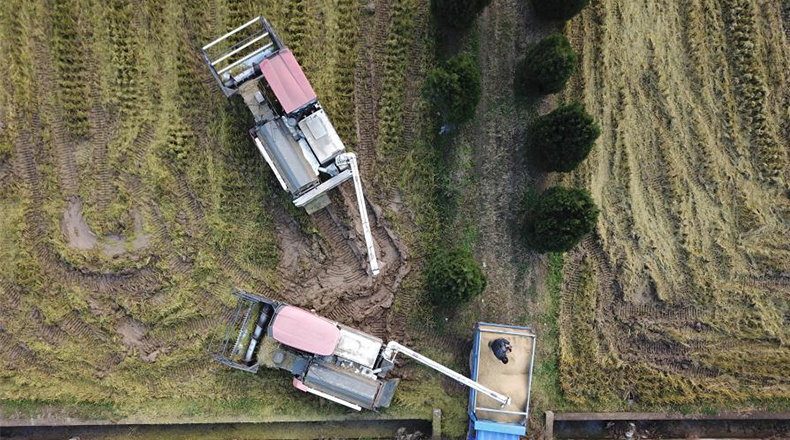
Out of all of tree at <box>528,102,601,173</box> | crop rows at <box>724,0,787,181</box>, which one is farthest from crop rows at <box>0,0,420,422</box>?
crop rows at <box>724,0,787,181</box>

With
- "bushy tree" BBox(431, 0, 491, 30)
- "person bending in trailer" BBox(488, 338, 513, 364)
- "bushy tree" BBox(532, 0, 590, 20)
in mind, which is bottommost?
"person bending in trailer" BBox(488, 338, 513, 364)

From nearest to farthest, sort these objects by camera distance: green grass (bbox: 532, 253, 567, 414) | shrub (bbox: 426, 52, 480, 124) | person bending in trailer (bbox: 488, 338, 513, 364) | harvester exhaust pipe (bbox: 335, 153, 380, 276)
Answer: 1. shrub (bbox: 426, 52, 480, 124)
2. person bending in trailer (bbox: 488, 338, 513, 364)
3. harvester exhaust pipe (bbox: 335, 153, 380, 276)
4. green grass (bbox: 532, 253, 567, 414)

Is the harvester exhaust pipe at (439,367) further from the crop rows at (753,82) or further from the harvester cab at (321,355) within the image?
the crop rows at (753,82)

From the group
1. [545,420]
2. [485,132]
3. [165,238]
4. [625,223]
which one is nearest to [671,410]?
[545,420]

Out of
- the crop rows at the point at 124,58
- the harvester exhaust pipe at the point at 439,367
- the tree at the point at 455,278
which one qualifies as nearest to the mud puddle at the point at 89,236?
the crop rows at the point at 124,58

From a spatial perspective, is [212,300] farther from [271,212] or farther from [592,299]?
[592,299]

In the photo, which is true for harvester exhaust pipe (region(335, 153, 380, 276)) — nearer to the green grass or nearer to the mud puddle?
the green grass

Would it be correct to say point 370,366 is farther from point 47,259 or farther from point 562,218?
point 47,259
